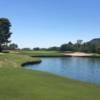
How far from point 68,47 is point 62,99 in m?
142

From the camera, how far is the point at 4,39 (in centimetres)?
11475

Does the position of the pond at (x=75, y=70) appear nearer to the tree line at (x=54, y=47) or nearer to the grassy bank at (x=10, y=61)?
the grassy bank at (x=10, y=61)

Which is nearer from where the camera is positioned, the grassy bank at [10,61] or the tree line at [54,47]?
the grassy bank at [10,61]

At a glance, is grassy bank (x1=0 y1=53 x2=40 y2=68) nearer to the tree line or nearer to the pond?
the pond

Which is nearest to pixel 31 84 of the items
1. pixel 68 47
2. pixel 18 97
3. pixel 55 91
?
pixel 55 91

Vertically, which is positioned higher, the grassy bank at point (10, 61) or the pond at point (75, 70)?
the grassy bank at point (10, 61)

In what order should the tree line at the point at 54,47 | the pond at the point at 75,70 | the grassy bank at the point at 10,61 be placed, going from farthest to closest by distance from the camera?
the tree line at the point at 54,47
the grassy bank at the point at 10,61
the pond at the point at 75,70

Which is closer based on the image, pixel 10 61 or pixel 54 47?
pixel 10 61

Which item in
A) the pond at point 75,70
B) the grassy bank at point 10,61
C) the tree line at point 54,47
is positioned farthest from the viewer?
the tree line at point 54,47

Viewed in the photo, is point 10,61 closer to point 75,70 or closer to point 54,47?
point 75,70

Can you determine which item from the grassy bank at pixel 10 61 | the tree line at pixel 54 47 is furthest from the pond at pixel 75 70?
the tree line at pixel 54 47

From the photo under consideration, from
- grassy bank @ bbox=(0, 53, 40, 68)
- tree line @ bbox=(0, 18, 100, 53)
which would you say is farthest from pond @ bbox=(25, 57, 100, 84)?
tree line @ bbox=(0, 18, 100, 53)

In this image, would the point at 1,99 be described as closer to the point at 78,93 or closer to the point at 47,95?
the point at 47,95

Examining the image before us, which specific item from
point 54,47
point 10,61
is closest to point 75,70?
point 10,61
